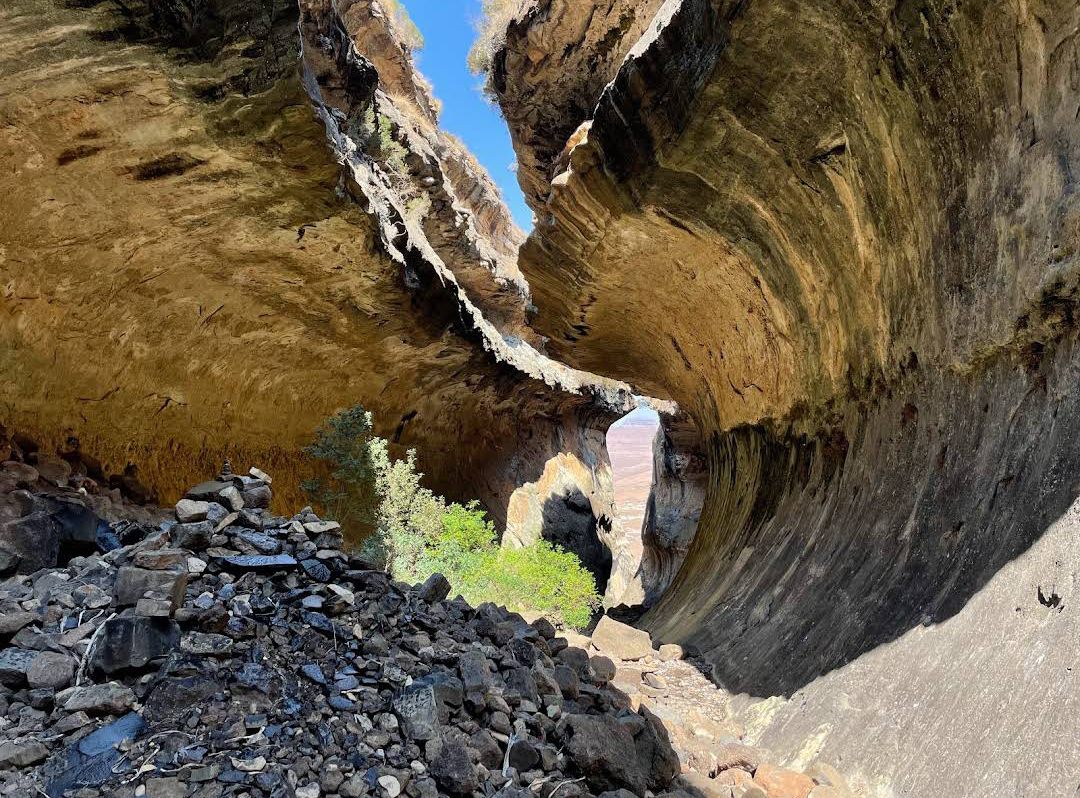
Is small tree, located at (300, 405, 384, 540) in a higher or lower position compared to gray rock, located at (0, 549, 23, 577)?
higher

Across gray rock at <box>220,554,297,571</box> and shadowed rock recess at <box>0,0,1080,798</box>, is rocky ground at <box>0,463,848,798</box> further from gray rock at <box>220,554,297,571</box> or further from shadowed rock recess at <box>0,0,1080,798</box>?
shadowed rock recess at <box>0,0,1080,798</box>

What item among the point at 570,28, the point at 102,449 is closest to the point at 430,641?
the point at 102,449

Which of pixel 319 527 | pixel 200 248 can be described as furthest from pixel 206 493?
pixel 200 248

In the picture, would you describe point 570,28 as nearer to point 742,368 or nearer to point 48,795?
point 742,368

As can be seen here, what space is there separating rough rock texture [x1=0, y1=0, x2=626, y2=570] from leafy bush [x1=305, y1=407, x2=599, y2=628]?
134cm

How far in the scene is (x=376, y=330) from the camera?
36.3 ft

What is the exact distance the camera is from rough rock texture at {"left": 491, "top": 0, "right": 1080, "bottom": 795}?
3447 mm

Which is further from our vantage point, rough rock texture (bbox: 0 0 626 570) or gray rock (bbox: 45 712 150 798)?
rough rock texture (bbox: 0 0 626 570)

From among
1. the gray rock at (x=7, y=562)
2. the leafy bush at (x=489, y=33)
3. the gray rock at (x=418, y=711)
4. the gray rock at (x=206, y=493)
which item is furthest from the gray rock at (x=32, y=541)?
the leafy bush at (x=489, y=33)

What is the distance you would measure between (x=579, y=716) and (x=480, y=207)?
2201 centimetres

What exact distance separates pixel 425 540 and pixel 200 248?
504 centimetres

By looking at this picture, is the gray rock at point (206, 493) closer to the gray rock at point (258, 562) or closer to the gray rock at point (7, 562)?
the gray rock at point (258, 562)

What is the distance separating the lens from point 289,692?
3.02 m

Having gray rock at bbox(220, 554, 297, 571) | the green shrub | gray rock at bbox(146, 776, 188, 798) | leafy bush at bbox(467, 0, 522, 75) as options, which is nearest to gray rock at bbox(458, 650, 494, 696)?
gray rock at bbox(220, 554, 297, 571)
